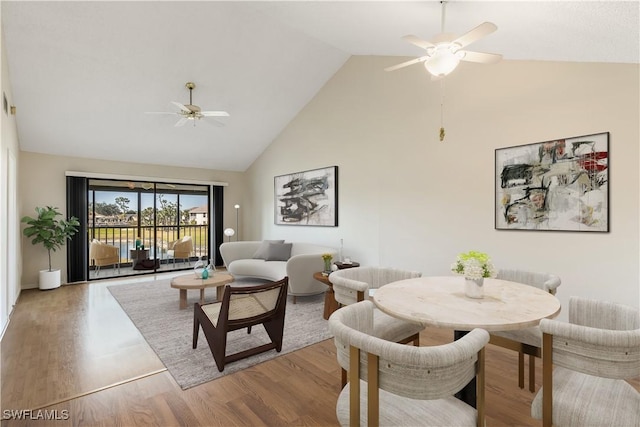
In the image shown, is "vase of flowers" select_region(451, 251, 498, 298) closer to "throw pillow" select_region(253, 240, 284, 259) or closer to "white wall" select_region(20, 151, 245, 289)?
"throw pillow" select_region(253, 240, 284, 259)

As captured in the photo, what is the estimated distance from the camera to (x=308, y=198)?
18.8 ft

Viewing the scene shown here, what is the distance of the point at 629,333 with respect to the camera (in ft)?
3.94

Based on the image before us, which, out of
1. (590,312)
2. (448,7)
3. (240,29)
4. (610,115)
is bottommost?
(590,312)

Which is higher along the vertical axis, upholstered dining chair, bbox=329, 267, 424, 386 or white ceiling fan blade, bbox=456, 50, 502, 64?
white ceiling fan blade, bbox=456, 50, 502, 64

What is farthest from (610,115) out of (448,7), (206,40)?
(206,40)

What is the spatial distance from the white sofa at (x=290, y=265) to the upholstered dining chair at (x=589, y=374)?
315cm

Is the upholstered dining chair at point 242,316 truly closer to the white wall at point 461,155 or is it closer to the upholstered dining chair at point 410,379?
the upholstered dining chair at point 410,379

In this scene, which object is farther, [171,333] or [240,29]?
[240,29]

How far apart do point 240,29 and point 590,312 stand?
14.4ft

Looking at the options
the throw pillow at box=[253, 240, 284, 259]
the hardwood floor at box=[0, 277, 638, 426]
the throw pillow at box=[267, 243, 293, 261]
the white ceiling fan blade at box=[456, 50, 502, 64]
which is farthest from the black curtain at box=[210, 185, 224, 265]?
the white ceiling fan blade at box=[456, 50, 502, 64]

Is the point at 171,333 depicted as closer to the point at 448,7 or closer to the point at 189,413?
the point at 189,413

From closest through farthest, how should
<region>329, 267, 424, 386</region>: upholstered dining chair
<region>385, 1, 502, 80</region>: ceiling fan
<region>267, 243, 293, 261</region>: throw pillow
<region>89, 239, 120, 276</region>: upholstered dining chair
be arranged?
<region>385, 1, 502, 80</region>: ceiling fan → <region>329, 267, 424, 386</region>: upholstered dining chair → <region>267, 243, 293, 261</region>: throw pillow → <region>89, 239, 120, 276</region>: upholstered dining chair

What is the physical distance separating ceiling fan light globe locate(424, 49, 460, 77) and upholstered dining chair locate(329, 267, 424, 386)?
1563 millimetres

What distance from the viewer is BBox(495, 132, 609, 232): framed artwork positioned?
270cm
